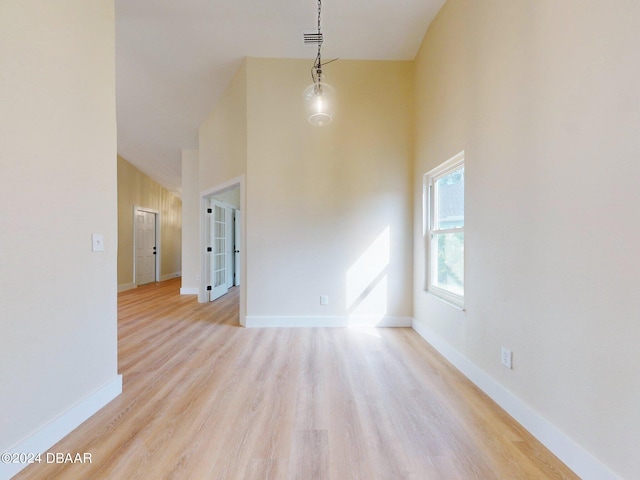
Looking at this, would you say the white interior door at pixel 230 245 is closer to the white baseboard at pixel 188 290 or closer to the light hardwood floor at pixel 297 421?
the white baseboard at pixel 188 290

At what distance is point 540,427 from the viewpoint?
148cm

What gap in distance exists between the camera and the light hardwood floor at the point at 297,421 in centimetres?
130

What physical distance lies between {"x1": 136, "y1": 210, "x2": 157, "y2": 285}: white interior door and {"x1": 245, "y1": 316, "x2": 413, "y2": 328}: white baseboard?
500 cm

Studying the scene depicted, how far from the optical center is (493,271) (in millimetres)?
1914

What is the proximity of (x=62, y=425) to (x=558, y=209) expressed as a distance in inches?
116

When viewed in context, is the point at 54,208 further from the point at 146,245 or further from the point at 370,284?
the point at 146,245

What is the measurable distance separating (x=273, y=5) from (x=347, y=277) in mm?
3060

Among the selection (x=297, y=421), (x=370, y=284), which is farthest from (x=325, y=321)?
(x=297, y=421)

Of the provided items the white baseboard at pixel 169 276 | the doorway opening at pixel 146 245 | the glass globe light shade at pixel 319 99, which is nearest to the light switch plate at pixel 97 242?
the glass globe light shade at pixel 319 99

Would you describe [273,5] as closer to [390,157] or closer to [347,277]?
[390,157]

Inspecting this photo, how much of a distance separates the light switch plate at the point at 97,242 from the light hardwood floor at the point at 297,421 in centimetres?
106

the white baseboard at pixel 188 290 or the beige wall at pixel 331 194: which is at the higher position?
the beige wall at pixel 331 194

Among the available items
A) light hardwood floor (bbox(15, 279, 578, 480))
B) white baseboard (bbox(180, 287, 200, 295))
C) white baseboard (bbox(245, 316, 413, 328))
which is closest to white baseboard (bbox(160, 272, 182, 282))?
white baseboard (bbox(180, 287, 200, 295))

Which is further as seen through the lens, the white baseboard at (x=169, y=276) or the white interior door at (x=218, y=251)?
the white baseboard at (x=169, y=276)
